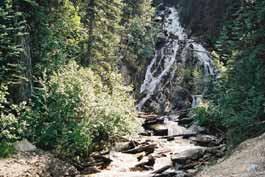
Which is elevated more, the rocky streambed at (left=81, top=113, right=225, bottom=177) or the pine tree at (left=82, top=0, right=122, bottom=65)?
the pine tree at (left=82, top=0, right=122, bottom=65)

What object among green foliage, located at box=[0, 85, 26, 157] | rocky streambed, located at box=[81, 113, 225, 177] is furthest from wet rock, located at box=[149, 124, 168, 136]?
green foliage, located at box=[0, 85, 26, 157]

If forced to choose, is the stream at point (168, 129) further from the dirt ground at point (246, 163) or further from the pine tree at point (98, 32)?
the pine tree at point (98, 32)

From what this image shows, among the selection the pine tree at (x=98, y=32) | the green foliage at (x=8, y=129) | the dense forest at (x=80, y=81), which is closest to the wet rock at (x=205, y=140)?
the dense forest at (x=80, y=81)

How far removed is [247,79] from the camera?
557 inches

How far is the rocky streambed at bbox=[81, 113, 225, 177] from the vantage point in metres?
16.8

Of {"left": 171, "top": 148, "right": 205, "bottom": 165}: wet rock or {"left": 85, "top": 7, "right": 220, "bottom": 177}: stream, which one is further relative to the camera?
{"left": 85, "top": 7, "right": 220, "bottom": 177}: stream

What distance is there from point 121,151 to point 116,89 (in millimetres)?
7032

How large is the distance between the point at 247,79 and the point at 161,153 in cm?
771

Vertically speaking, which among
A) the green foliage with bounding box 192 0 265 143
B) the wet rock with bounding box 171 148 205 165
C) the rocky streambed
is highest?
the green foliage with bounding box 192 0 265 143

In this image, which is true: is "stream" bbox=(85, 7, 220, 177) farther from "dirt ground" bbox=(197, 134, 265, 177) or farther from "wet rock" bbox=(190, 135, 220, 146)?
"dirt ground" bbox=(197, 134, 265, 177)

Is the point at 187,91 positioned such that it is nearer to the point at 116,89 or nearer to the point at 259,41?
the point at 116,89

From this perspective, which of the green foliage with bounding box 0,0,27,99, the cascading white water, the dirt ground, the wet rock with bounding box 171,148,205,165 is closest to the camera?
the dirt ground

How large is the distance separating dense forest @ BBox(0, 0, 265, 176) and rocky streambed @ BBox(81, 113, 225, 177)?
0.99 metres

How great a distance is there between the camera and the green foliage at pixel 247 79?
13.5m
